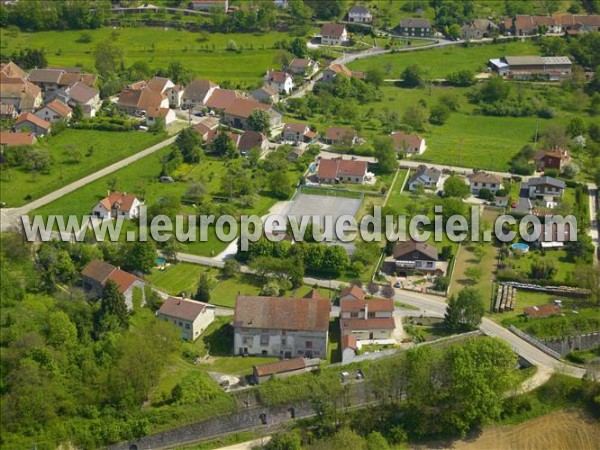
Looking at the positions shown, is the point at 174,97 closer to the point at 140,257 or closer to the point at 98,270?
the point at 140,257

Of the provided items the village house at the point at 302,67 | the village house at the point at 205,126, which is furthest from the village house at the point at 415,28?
the village house at the point at 205,126

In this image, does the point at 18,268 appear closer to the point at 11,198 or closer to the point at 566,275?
the point at 11,198

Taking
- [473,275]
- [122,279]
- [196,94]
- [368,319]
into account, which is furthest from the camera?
[196,94]

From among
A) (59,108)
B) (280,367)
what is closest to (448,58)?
(59,108)

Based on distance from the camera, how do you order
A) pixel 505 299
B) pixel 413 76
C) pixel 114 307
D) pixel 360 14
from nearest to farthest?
1. pixel 114 307
2. pixel 505 299
3. pixel 413 76
4. pixel 360 14

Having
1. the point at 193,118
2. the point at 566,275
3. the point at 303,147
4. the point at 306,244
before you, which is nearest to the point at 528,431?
the point at 566,275

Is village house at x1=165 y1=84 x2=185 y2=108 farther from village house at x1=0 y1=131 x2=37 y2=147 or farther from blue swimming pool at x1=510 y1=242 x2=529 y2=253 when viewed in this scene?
blue swimming pool at x1=510 y1=242 x2=529 y2=253

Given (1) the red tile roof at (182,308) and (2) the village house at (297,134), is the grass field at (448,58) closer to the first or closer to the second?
(2) the village house at (297,134)
